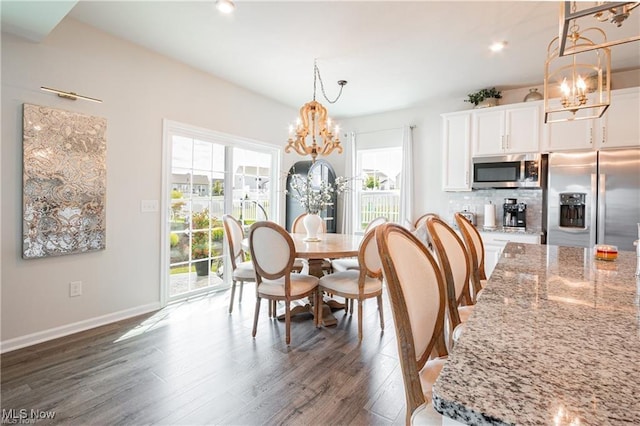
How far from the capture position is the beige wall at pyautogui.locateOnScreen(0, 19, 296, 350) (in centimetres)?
238

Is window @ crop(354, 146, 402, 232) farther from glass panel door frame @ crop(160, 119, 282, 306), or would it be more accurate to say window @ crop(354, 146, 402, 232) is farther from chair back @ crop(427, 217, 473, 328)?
chair back @ crop(427, 217, 473, 328)

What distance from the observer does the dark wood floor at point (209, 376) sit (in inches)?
67.1

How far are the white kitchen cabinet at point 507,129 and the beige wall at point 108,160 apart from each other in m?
3.47

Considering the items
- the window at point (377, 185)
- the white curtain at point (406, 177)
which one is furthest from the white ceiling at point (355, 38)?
the window at point (377, 185)

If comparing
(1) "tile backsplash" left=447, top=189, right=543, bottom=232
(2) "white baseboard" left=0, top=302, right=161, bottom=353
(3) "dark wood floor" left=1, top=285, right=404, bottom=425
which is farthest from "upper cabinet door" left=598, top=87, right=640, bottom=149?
(2) "white baseboard" left=0, top=302, right=161, bottom=353

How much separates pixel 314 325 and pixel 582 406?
8.69ft

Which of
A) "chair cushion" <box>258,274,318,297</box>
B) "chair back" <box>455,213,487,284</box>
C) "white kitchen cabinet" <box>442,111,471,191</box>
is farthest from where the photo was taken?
"white kitchen cabinet" <box>442,111,471,191</box>

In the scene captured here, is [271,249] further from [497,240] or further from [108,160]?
[497,240]

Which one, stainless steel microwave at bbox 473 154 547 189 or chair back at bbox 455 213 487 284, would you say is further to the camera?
stainless steel microwave at bbox 473 154 547 189

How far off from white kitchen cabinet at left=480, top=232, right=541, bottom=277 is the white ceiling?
6.39ft

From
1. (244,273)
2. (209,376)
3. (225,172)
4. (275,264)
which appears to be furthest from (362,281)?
(225,172)

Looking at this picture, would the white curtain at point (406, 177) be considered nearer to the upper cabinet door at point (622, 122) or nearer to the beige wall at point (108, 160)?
the upper cabinet door at point (622, 122)

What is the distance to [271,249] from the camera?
253cm

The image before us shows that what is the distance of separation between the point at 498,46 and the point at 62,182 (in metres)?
4.18
